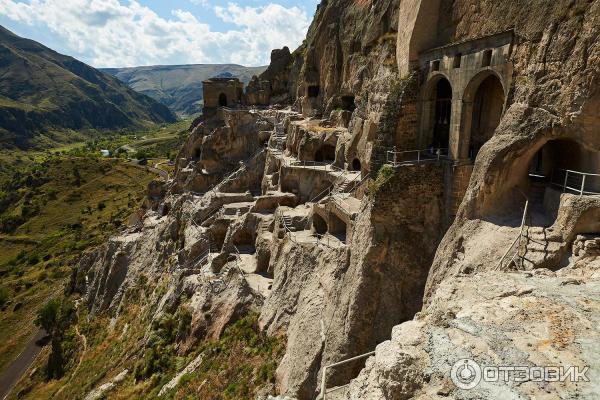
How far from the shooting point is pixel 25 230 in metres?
102

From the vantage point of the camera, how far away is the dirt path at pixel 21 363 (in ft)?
154

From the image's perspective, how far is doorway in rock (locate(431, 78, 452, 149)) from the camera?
20.2m

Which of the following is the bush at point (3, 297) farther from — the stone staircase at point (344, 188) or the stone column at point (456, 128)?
the stone column at point (456, 128)

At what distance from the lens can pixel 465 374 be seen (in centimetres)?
693

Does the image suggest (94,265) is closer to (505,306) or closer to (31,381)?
(31,381)

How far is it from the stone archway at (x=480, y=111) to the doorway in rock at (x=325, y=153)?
20809 millimetres

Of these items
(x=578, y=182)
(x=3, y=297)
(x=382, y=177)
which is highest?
(x=578, y=182)

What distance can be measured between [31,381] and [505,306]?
5434cm

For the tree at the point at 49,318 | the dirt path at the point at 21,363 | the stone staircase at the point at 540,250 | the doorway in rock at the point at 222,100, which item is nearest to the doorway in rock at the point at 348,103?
the doorway in rock at the point at 222,100

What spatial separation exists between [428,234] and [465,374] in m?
11.7

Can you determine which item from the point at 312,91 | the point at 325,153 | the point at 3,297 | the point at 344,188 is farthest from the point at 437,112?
the point at 3,297

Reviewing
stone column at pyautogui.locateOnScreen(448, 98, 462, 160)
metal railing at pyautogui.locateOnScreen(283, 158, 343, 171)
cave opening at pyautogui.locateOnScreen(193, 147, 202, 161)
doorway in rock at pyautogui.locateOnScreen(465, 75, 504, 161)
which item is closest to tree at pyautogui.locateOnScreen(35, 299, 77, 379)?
cave opening at pyautogui.locateOnScreen(193, 147, 202, 161)

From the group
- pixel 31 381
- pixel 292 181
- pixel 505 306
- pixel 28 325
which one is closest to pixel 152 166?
pixel 28 325

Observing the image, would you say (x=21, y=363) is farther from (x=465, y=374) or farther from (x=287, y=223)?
(x=465, y=374)
